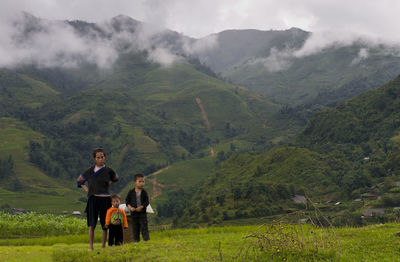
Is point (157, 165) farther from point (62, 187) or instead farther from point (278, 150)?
point (278, 150)

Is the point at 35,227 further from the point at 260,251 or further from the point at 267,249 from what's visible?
the point at 267,249

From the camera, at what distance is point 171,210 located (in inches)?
4313

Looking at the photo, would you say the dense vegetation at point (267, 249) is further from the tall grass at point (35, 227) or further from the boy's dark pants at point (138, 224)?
the tall grass at point (35, 227)

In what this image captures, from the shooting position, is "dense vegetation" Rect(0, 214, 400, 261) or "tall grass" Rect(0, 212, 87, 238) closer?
"dense vegetation" Rect(0, 214, 400, 261)

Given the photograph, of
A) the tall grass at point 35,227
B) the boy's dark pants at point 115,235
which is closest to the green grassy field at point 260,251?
the boy's dark pants at point 115,235

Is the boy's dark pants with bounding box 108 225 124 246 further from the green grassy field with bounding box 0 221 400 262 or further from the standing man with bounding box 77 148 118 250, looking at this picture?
the green grassy field with bounding box 0 221 400 262

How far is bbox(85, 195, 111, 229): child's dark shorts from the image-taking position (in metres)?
10.8

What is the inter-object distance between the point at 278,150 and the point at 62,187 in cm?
9527

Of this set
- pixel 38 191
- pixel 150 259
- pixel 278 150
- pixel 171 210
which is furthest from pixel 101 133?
pixel 150 259

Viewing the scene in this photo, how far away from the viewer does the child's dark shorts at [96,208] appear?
1081cm

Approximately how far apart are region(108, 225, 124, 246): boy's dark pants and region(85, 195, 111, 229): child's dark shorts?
1.58 feet

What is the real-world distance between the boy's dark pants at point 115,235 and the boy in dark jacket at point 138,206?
434mm

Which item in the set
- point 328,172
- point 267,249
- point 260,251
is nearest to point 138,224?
point 260,251

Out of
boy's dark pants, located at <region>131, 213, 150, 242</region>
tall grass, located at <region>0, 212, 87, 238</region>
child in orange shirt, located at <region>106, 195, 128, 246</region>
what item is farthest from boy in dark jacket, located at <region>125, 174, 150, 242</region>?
tall grass, located at <region>0, 212, 87, 238</region>
